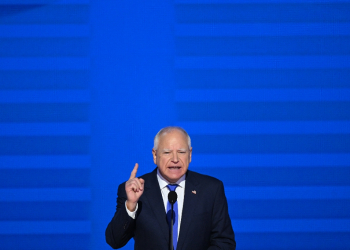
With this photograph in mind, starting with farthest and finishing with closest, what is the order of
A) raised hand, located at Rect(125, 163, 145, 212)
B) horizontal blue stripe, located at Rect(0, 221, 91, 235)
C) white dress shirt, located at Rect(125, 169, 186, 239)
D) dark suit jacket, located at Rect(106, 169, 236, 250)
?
1. horizontal blue stripe, located at Rect(0, 221, 91, 235)
2. white dress shirt, located at Rect(125, 169, 186, 239)
3. dark suit jacket, located at Rect(106, 169, 236, 250)
4. raised hand, located at Rect(125, 163, 145, 212)

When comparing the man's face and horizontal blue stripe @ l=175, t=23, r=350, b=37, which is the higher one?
horizontal blue stripe @ l=175, t=23, r=350, b=37

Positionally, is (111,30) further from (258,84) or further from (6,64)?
(258,84)

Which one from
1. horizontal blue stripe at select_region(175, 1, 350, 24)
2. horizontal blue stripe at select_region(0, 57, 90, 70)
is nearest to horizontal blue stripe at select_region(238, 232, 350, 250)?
horizontal blue stripe at select_region(175, 1, 350, 24)

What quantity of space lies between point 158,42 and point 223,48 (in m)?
0.49

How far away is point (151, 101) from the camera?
110 inches

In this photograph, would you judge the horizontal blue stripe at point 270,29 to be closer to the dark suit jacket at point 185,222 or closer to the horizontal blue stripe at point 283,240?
the dark suit jacket at point 185,222

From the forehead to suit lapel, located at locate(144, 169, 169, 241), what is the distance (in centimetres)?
21

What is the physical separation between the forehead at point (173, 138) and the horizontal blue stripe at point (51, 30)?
53.3 inches

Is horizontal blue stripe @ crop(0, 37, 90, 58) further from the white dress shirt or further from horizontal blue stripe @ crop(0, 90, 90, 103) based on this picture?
the white dress shirt

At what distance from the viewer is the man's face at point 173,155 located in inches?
→ 72.9

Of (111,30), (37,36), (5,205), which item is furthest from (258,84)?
(5,205)

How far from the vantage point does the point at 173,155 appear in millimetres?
1850

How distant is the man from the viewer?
1774mm

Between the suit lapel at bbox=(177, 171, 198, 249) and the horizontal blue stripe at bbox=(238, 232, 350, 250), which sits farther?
the horizontal blue stripe at bbox=(238, 232, 350, 250)
